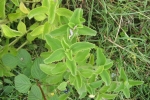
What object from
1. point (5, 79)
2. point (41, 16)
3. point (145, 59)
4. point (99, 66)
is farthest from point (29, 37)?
point (145, 59)

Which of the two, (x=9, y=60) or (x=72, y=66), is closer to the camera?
(x=72, y=66)

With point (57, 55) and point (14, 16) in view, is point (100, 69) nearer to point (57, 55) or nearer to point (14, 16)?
point (57, 55)

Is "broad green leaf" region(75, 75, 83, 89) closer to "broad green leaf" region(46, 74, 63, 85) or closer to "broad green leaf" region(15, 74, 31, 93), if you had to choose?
"broad green leaf" region(46, 74, 63, 85)

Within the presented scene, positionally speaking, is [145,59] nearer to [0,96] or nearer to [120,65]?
[120,65]

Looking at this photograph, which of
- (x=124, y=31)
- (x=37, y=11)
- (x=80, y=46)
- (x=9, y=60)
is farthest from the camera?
(x=124, y=31)

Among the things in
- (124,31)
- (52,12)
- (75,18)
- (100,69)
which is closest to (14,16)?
(52,12)

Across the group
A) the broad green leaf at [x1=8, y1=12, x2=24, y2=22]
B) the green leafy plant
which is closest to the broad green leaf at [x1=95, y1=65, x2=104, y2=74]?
the green leafy plant
